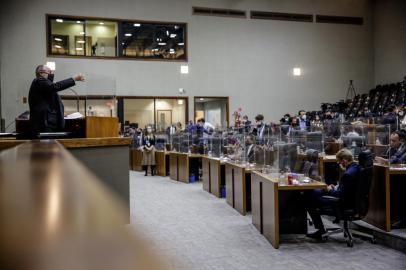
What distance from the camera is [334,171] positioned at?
7223mm

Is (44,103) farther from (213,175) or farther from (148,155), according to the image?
(148,155)

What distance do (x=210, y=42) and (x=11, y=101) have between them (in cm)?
694

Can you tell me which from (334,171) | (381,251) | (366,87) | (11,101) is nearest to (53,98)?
(381,251)

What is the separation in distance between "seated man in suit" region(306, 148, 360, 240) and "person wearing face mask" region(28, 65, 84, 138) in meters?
2.98

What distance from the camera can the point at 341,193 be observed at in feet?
15.8

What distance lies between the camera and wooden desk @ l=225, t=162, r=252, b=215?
250 inches

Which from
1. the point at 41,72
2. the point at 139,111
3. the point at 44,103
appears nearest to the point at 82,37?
the point at 139,111

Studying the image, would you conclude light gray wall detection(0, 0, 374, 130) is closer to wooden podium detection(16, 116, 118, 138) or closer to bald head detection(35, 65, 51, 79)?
wooden podium detection(16, 116, 118, 138)

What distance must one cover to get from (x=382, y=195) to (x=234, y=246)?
6.13 ft

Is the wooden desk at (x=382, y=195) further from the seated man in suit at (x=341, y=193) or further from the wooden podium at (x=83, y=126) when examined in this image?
the wooden podium at (x=83, y=126)

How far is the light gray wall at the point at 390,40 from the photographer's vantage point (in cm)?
1554

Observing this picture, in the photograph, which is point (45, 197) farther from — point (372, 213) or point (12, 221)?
point (372, 213)

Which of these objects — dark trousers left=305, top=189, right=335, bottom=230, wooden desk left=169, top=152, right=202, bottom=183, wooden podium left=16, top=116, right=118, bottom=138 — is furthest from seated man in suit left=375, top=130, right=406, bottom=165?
wooden desk left=169, top=152, right=202, bottom=183

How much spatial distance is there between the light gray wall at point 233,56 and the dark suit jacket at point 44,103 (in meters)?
9.15
